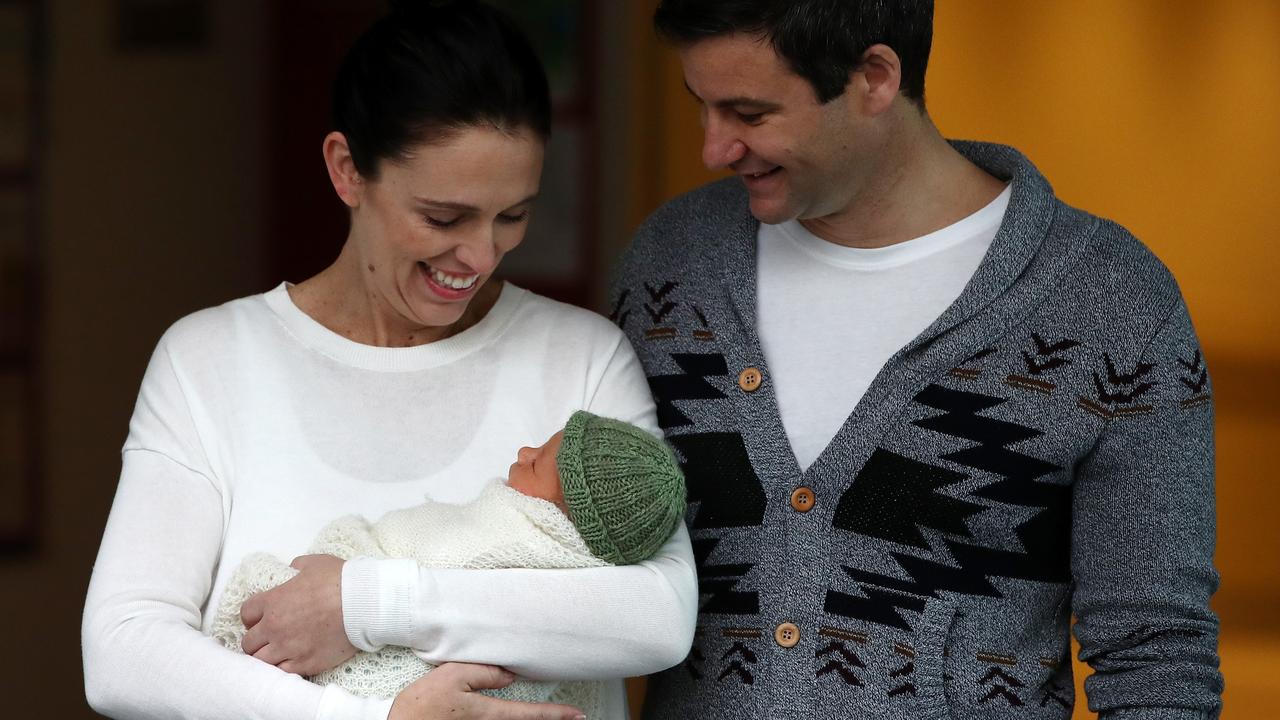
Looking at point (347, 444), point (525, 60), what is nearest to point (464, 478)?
point (347, 444)

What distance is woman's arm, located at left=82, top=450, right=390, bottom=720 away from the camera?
159cm

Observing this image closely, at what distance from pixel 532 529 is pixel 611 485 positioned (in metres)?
0.11

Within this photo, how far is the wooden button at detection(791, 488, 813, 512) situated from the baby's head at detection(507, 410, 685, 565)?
0.65 feet

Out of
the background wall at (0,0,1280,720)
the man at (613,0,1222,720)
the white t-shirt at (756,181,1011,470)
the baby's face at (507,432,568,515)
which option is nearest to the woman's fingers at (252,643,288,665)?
the baby's face at (507,432,568,515)

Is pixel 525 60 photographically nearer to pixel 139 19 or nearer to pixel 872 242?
pixel 872 242

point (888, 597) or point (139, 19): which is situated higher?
point (139, 19)

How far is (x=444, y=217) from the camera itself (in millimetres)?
1805

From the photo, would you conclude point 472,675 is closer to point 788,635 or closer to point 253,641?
point 253,641

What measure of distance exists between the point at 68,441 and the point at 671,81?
2.28m

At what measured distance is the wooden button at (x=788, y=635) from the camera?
73.6 inches

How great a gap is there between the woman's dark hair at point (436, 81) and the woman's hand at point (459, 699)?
2.16ft


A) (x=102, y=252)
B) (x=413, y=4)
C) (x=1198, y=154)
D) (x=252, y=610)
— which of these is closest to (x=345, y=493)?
(x=252, y=610)

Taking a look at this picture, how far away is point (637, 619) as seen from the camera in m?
1.68

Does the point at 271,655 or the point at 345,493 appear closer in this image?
the point at 271,655
